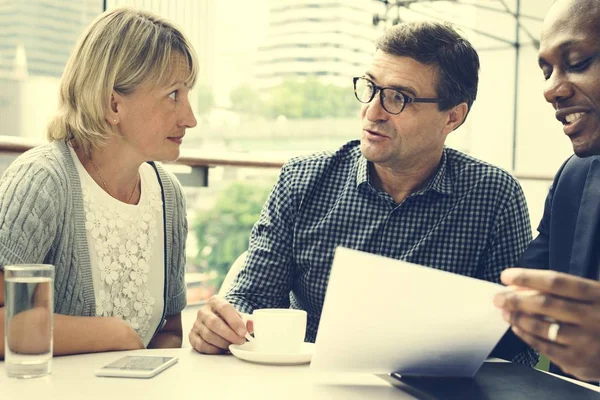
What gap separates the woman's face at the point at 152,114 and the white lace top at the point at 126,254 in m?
0.12

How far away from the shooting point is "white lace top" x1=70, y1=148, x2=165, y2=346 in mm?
1518

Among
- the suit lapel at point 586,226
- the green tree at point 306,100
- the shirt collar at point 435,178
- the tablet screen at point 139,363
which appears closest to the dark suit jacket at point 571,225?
the suit lapel at point 586,226

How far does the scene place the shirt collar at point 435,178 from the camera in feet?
5.45

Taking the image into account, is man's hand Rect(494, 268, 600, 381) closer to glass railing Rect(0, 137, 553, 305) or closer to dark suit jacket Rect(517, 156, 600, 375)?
dark suit jacket Rect(517, 156, 600, 375)

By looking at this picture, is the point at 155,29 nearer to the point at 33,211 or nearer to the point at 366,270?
the point at 33,211

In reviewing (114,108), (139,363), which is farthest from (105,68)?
(139,363)

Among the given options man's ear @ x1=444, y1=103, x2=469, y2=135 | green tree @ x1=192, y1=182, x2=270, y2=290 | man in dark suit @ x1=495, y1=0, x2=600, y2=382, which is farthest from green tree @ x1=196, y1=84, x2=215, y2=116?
man in dark suit @ x1=495, y1=0, x2=600, y2=382

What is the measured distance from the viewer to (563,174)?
1497 millimetres

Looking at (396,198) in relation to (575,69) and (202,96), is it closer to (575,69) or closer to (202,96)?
(575,69)

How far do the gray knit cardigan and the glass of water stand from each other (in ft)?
0.82

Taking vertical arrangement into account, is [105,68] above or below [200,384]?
above

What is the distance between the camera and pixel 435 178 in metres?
→ 1.67

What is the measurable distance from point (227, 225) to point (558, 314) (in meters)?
1.78

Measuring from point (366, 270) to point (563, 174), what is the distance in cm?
81
